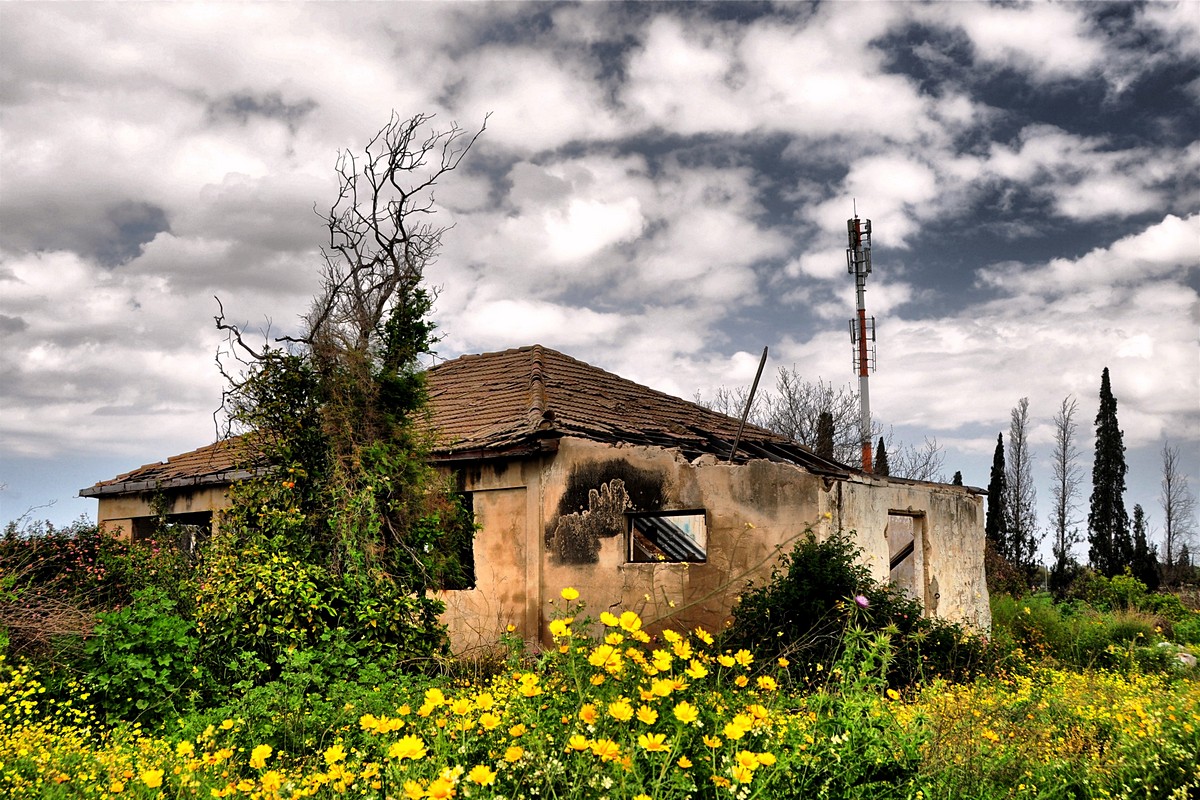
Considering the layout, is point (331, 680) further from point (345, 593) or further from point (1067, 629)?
point (1067, 629)

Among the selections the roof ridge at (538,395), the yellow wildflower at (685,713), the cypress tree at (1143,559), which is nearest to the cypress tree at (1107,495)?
the cypress tree at (1143,559)

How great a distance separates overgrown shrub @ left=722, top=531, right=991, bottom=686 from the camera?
30.6 ft

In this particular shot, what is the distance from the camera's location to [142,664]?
280 inches

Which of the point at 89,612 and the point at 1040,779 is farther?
the point at 89,612

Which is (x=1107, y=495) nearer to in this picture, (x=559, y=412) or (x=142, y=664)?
(x=559, y=412)

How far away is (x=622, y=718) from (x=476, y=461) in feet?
28.7

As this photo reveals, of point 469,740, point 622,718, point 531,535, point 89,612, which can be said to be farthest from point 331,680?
point 622,718

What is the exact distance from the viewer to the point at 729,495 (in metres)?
10.6

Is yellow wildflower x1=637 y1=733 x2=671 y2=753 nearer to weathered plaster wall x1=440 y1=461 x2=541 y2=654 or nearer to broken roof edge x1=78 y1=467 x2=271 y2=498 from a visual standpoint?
weathered plaster wall x1=440 y1=461 x2=541 y2=654

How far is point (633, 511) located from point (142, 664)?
5648 mm

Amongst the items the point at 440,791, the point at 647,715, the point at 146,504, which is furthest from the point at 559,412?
the point at 146,504

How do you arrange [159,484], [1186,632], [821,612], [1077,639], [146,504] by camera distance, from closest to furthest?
[821,612]
[1077,639]
[159,484]
[146,504]
[1186,632]

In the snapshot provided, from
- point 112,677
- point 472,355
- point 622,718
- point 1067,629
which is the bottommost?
point 1067,629

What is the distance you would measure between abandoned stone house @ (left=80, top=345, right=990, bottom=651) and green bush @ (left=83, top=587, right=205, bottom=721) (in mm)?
2750
